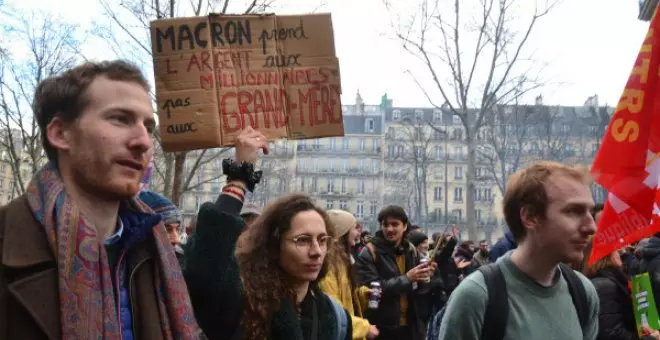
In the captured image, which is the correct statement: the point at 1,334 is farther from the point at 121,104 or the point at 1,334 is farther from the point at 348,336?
the point at 348,336

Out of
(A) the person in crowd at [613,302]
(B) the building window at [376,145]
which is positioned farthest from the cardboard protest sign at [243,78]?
(B) the building window at [376,145]

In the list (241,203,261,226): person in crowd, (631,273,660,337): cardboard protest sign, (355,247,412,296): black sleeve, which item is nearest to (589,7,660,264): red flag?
(631,273,660,337): cardboard protest sign

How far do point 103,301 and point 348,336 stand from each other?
1672 millimetres

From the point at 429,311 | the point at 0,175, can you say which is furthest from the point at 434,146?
the point at 429,311

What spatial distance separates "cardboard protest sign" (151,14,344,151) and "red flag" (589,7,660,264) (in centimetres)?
155

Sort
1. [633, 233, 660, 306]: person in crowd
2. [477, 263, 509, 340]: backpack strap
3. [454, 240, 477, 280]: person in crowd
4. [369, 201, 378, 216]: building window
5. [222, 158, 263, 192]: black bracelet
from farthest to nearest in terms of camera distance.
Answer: [369, 201, 378, 216]: building window → [454, 240, 477, 280]: person in crowd → [633, 233, 660, 306]: person in crowd → [477, 263, 509, 340]: backpack strap → [222, 158, 263, 192]: black bracelet

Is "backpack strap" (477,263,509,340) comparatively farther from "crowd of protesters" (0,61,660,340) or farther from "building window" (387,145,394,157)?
"building window" (387,145,394,157)

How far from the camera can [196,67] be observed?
2.86 m

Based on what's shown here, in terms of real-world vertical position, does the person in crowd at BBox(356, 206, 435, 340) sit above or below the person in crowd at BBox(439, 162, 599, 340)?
below

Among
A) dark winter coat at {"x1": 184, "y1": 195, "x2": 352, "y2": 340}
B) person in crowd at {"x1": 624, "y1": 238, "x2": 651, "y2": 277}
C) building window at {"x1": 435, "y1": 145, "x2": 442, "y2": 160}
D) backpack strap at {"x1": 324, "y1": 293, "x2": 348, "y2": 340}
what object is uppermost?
dark winter coat at {"x1": 184, "y1": 195, "x2": 352, "y2": 340}

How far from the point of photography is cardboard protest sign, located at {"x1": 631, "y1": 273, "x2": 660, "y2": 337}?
3.83m

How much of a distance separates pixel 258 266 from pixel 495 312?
111 centimetres

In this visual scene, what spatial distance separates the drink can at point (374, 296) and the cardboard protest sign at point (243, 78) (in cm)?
287

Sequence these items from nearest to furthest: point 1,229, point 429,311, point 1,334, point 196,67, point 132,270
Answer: point 1,334 → point 1,229 → point 132,270 → point 196,67 → point 429,311
